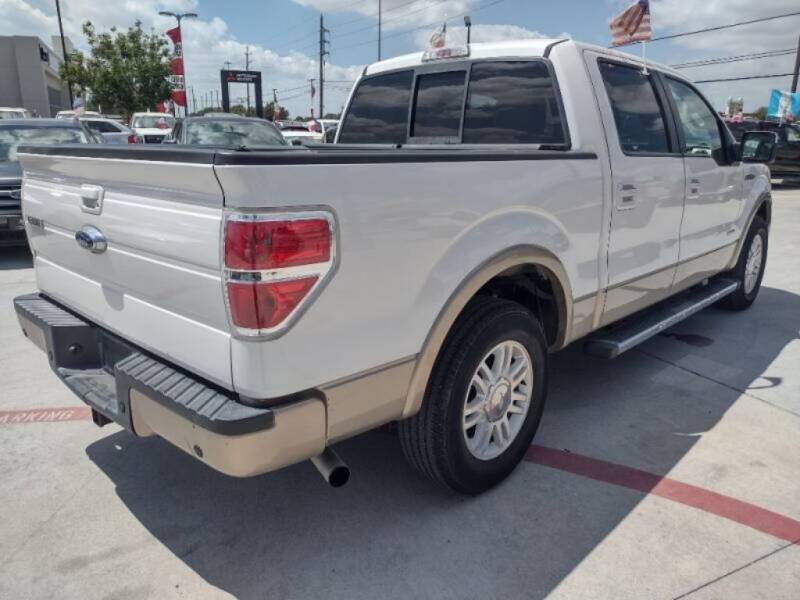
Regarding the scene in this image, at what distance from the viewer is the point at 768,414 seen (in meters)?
3.81

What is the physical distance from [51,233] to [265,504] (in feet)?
5.33

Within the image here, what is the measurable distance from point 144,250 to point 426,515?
1.62 meters

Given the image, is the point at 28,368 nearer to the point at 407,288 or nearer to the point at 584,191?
the point at 407,288

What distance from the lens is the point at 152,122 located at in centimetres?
2392

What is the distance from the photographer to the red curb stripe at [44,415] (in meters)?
3.64

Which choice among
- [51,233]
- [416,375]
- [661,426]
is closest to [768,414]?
[661,426]

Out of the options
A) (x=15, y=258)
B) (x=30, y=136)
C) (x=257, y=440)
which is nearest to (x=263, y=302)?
(x=257, y=440)

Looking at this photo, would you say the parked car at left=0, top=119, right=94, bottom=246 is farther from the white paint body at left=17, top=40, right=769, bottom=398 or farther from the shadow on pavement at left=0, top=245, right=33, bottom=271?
the white paint body at left=17, top=40, right=769, bottom=398

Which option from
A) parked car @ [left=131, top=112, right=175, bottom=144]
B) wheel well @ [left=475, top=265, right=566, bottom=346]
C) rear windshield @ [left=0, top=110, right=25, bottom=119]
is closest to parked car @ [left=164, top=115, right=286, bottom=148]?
wheel well @ [left=475, top=265, right=566, bottom=346]

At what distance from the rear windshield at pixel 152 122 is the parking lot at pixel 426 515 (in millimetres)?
21838

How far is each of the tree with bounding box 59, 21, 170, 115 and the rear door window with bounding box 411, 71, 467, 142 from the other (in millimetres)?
37064

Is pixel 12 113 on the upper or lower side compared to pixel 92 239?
upper

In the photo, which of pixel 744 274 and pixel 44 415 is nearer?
pixel 44 415

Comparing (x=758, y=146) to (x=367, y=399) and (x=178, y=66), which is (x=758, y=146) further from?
(x=178, y=66)
